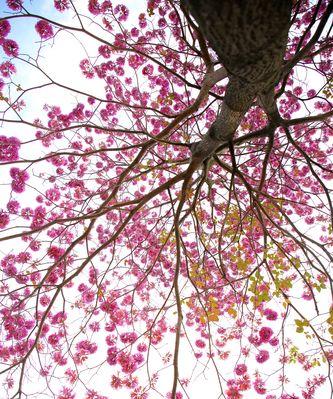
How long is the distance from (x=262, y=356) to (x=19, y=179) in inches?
161

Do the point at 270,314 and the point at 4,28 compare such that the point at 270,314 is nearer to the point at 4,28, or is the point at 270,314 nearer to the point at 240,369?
the point at 240,369

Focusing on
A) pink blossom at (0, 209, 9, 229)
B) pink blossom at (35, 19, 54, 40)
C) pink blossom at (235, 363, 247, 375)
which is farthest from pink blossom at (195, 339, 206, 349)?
pink blossom at (35, 19, 54, 40)

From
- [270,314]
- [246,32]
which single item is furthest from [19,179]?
[270,314]

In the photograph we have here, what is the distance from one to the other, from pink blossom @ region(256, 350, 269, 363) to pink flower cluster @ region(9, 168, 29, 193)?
3.95 metres

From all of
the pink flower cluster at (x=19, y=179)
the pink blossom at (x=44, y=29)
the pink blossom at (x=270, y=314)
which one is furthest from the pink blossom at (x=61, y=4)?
the pink blossom at (x=270, y=314)

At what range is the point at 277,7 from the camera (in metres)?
1.19

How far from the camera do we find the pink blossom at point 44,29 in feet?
13.3

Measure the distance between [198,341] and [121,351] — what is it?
7.13 ft

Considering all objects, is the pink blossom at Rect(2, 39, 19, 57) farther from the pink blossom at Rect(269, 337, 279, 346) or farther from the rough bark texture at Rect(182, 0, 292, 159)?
the pink blossom at Rect(269, 337, 279, 346)

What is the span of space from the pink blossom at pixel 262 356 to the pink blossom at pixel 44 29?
17.2ft

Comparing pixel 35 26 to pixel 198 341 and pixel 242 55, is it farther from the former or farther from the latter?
pixel 198 341

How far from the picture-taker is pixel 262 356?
420cm

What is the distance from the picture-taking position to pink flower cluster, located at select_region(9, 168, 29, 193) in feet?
12.8

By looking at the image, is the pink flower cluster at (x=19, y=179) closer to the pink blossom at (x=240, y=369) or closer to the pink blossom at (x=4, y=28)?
the pink blossom at (x=4, y=28)
